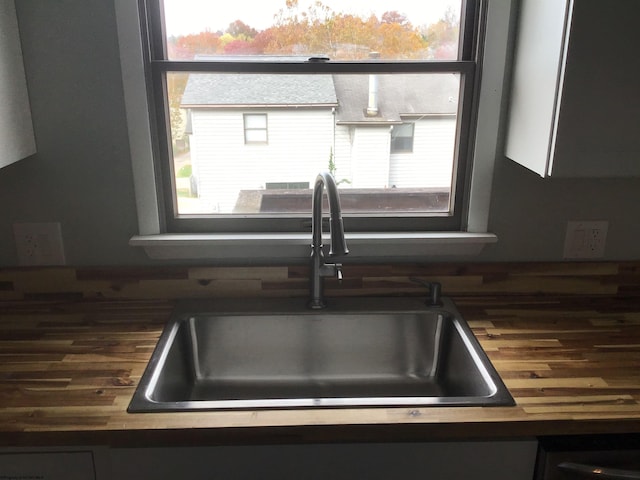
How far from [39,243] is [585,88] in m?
1.41

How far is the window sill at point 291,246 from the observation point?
1.50 meters

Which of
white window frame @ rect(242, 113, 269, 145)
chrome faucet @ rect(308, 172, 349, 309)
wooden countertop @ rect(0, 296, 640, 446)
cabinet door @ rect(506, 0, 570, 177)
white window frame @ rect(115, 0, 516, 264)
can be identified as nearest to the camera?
wooden countertop @ rect(0, 296, 640, 446)

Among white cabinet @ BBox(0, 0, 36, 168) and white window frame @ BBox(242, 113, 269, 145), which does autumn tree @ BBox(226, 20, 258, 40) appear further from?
white cabinet @ BBox(0, 0, 36, 168)

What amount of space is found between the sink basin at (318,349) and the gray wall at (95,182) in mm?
260

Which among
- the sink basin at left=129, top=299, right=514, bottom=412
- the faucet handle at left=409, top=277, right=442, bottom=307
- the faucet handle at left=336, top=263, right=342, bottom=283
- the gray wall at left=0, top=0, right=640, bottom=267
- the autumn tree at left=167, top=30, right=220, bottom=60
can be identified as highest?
the autumn tree at left=167, top=30, right=220, bottom=60

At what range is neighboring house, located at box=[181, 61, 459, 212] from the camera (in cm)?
147

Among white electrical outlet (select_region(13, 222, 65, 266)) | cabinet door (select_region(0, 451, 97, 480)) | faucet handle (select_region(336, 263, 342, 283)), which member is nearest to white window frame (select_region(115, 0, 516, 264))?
faucet handle (select_region(336, 263, 342, 283))

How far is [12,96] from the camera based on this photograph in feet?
4.23

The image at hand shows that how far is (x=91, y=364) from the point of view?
123 cm

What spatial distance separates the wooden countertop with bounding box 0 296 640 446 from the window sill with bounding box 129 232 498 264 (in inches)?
6.4

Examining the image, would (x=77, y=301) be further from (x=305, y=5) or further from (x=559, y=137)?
(x=559, y=137)

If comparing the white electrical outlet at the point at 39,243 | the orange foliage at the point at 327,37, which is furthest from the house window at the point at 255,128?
the white electrical outlet at the point at 39,243

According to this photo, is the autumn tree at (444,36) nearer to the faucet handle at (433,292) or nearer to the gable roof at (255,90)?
the gable roof at (255,90)

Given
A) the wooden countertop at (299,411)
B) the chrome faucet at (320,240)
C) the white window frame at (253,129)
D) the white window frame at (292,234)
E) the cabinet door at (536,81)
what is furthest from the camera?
the white window frame at (253,129)
